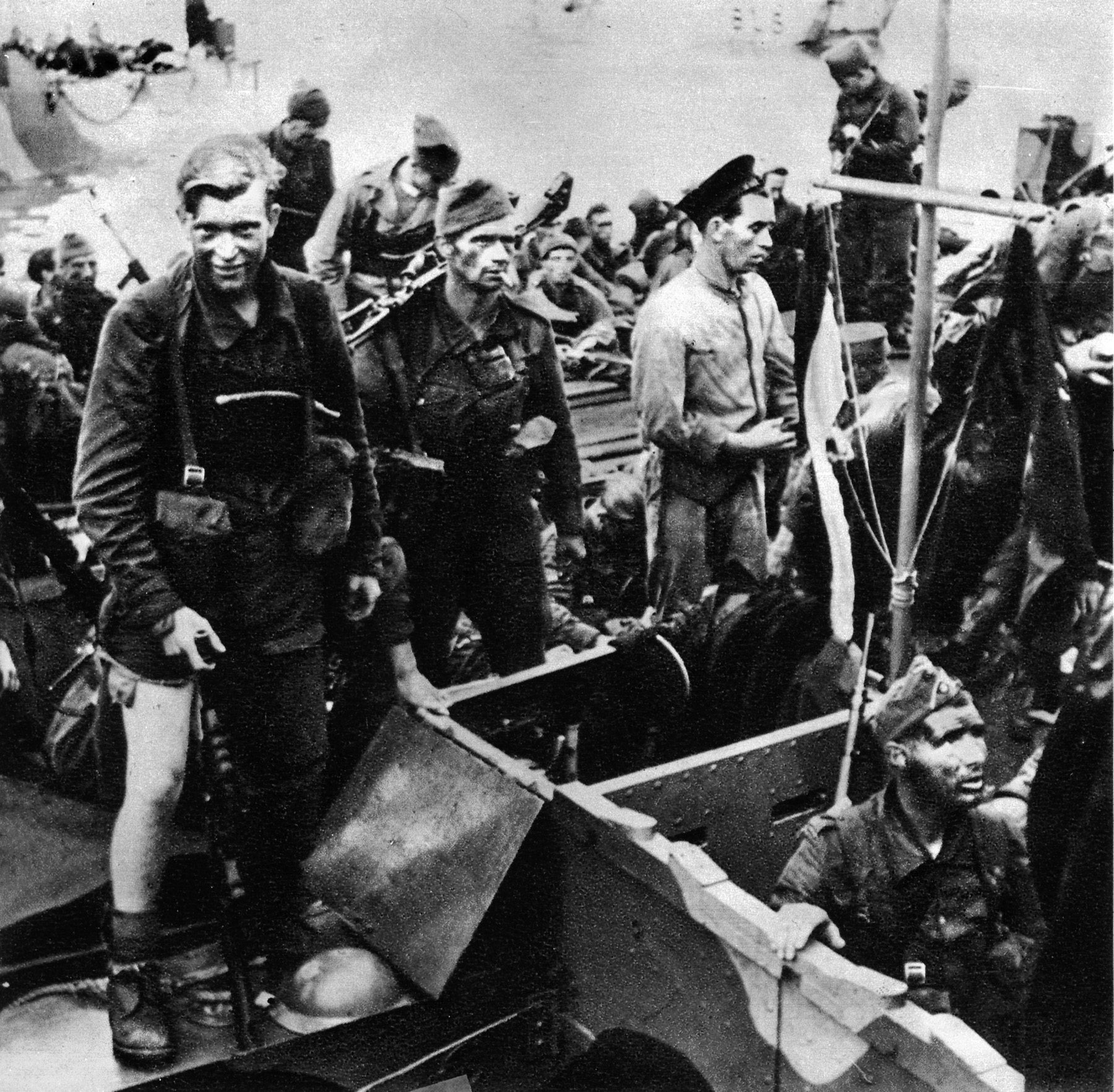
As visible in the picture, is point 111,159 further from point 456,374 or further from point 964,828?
point 964,828

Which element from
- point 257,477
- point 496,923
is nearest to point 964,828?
point 496,923

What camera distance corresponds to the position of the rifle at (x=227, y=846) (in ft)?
14.3

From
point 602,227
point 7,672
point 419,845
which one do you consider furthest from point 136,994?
point 602,227

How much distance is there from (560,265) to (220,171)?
112 centimetres

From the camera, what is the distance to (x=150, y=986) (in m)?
4.41

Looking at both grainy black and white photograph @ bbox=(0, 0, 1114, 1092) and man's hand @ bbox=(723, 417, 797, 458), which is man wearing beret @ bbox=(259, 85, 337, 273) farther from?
man's hand @ bbox=(723, 417, 797, 458)

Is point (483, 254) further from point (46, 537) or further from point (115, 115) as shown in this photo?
point (46, 537)

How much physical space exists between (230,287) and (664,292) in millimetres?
1349

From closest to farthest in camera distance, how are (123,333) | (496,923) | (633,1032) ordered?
(123,333), (633,1032), (496,923)

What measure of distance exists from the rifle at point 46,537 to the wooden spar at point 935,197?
2.32 meters

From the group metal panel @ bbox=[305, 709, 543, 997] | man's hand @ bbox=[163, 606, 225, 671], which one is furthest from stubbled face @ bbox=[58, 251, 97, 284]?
metal panel @ bbox=[305, 709, 543, 997]

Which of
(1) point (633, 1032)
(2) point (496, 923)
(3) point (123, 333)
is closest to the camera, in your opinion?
(3) point (123, 333)

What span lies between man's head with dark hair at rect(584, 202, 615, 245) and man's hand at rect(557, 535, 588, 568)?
940mm

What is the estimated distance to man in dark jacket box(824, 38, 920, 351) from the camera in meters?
4.15
